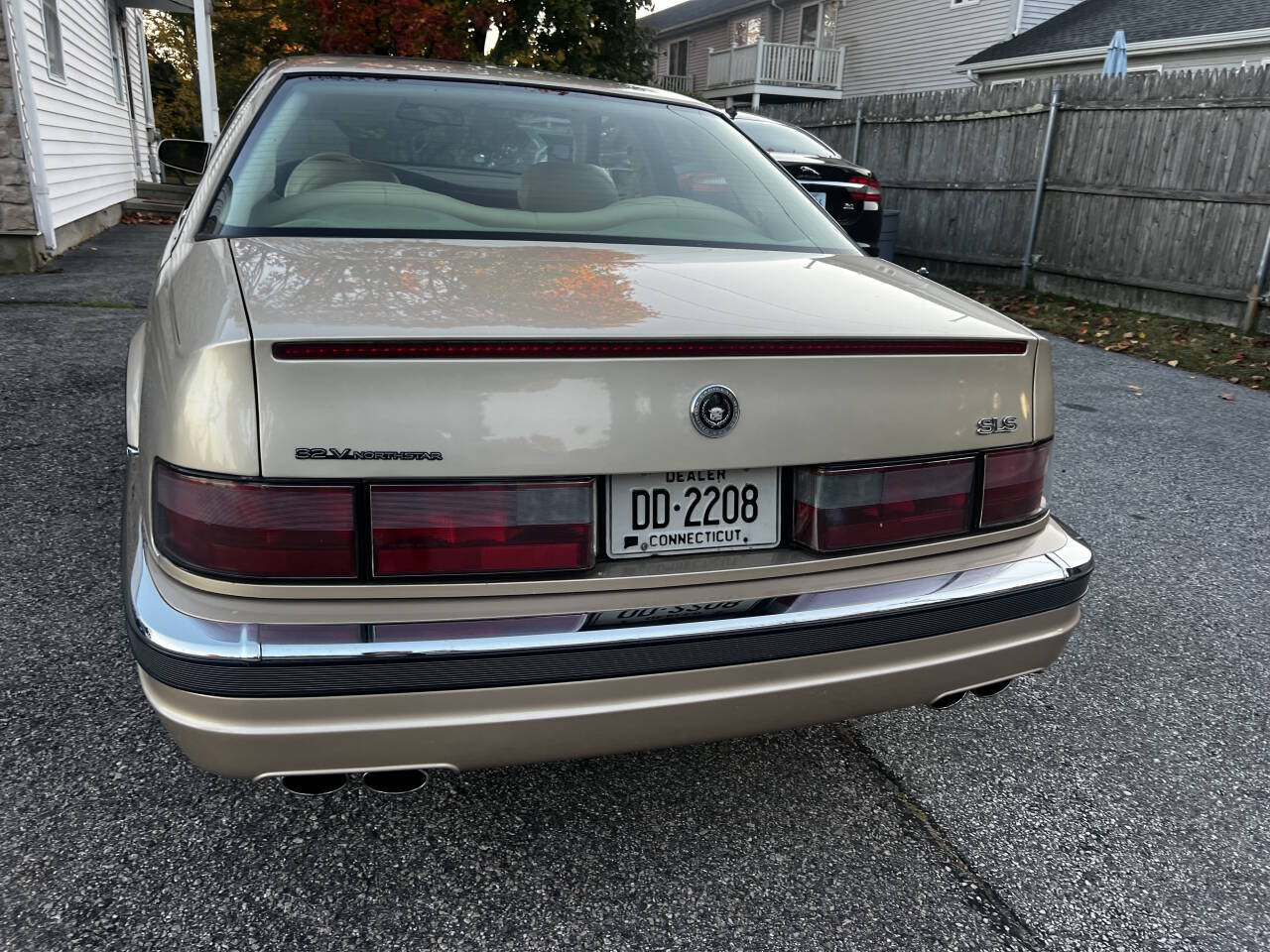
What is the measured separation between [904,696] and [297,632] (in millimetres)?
1166

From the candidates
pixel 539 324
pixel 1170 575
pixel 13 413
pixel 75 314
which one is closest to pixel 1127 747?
pixel 1170 575

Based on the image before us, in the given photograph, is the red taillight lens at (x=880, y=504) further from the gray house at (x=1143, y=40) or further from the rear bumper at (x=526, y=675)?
the gray house at (x=1143, y=40)

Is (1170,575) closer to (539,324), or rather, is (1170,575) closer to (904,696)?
(904,696)

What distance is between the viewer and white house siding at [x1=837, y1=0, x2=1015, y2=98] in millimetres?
19531

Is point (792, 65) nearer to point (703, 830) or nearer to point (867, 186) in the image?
point (867, 186)

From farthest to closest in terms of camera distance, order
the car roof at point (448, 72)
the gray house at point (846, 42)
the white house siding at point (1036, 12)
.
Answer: the gray house at point (846, 42) < the white house siding at point (1036, 12) < the car roof at point (448, 72)

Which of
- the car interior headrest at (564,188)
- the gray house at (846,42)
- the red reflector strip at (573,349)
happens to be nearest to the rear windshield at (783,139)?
the car interior headrest at (564,188)

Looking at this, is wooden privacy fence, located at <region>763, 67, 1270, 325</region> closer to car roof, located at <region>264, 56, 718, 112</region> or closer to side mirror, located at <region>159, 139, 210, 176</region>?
car roof, located at <region>264, 56, 718, 112</region>

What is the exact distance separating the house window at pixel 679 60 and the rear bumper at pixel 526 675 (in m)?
32.0

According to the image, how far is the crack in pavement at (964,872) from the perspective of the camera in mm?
1827

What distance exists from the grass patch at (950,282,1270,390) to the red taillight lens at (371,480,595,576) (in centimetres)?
706

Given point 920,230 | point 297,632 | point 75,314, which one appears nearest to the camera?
point 297,632

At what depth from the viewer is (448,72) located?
278cm

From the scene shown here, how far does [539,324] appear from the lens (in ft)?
5.10
